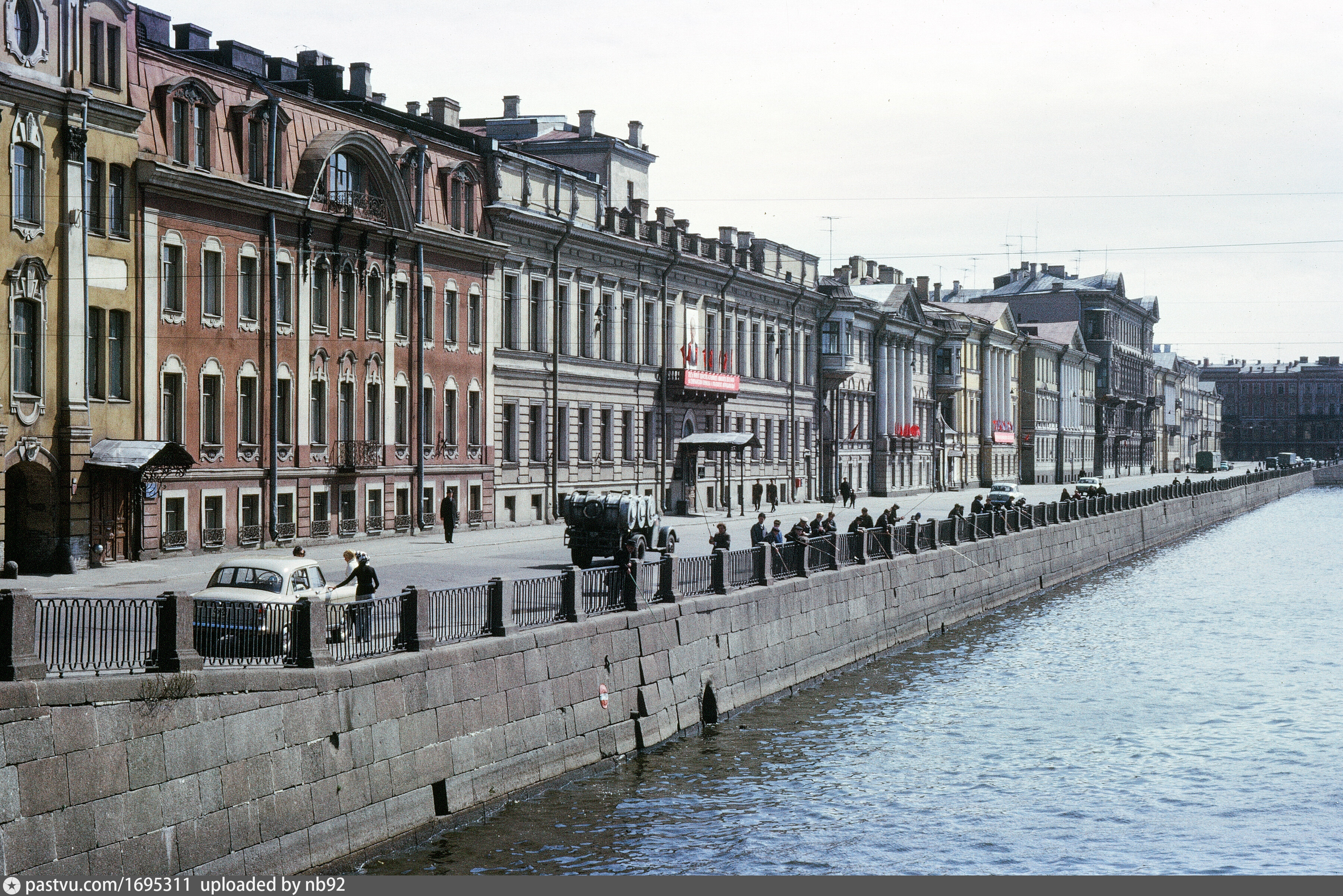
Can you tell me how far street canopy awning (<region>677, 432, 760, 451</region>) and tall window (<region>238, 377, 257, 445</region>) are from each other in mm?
22711

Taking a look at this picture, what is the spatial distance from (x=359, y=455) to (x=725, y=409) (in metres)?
25.1

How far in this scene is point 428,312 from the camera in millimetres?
42750

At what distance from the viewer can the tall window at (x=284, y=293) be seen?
36.5 meters

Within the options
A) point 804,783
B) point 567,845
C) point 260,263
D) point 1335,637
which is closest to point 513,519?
point 260,263

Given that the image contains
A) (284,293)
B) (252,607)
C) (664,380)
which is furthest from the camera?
(664,380)

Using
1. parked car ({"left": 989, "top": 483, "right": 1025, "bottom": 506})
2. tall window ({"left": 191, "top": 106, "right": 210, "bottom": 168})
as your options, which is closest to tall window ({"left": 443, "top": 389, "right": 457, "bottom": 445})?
tall window ({"left": 191, "top": 106, "right": 210, "bottom": 168})

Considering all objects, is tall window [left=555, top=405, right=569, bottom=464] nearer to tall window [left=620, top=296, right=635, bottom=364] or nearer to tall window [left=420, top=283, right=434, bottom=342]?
tall window [left=620, top=296, right=635, bottom=364]

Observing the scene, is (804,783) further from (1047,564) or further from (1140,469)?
(1140,469)

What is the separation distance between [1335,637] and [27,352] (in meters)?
28.2

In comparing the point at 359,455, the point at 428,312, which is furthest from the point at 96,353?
the point at 428,312

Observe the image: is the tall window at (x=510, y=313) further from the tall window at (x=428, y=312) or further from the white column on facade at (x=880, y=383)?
the white column on facade at (x=880, y=383)

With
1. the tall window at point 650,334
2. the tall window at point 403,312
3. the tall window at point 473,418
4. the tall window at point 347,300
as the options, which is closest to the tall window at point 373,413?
the tall window at point 347,300

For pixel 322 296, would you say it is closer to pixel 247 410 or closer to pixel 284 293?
pixel 284 293

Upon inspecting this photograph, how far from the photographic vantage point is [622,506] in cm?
3322
